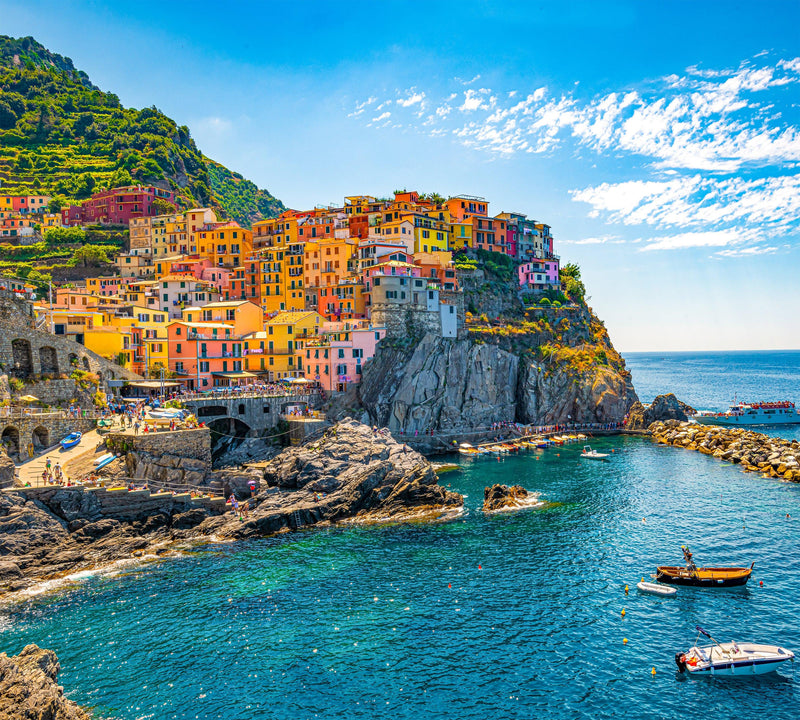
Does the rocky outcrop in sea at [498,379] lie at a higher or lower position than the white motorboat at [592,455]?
higher

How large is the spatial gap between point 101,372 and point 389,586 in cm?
4622

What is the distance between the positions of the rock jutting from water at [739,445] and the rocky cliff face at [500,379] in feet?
33.7

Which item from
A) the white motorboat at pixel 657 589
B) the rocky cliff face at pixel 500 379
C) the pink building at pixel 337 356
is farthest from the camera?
the rocky cliff face at pixel 500 379

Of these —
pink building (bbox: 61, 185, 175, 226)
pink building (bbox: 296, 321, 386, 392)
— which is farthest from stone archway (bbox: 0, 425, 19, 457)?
pink building (bbox: 61, 185, 175, 226)

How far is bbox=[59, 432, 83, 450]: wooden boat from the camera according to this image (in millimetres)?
51812

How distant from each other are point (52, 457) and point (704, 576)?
50.1m

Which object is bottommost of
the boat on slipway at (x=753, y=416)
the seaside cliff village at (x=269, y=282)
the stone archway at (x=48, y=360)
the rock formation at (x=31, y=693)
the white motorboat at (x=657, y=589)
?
the white motorboat at (x=657, y=589)

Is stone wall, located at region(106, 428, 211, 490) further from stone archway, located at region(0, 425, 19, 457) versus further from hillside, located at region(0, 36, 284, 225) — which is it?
hillside, located at region(0, 36, 284, 225)

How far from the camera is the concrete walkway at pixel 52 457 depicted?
4603 centimetres

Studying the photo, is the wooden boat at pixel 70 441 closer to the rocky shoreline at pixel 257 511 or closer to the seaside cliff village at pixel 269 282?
the rocky shoreline at pixel 257 511

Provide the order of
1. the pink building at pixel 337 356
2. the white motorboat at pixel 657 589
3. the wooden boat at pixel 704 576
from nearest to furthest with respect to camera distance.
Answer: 1. the white motorboat at pixel 657 589
2. the wooden boat at pixel 704 576
3. the pink building at pixel 337 356

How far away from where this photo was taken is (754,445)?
262ft

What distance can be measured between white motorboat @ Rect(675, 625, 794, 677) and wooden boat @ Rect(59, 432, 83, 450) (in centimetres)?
4827

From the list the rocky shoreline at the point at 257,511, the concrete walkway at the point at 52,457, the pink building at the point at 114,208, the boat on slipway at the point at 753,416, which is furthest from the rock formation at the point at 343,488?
the pink building at the point at 114,208
